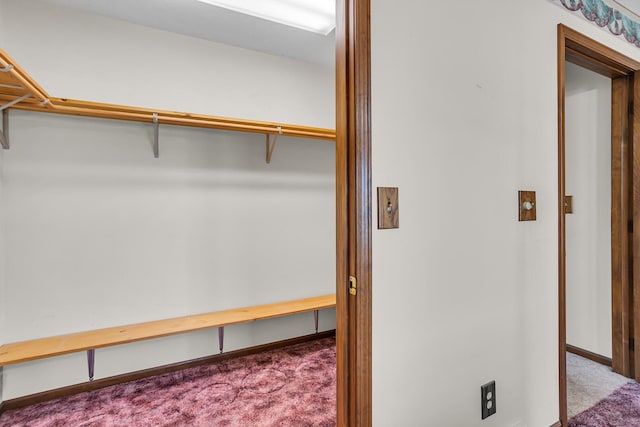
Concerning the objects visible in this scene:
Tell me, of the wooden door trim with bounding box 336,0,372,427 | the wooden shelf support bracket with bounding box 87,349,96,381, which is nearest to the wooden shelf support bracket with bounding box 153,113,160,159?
the wooden shelf support bracket with bounding box 87,349,96,381

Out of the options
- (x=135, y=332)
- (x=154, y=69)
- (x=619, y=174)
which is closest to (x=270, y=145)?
(x=154, y=69)

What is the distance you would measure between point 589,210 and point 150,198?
134 inches

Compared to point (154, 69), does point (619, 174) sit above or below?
below

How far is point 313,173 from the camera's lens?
296 cm

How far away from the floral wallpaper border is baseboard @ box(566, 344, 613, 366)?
7.38 ft

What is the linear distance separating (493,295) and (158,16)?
2629 mm

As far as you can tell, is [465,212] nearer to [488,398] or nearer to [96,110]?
[488,398]

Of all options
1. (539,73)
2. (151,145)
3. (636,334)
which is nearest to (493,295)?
(539,73)

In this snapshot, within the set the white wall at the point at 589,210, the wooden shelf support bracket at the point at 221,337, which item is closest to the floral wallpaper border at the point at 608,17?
the white wall at the point at 589,210

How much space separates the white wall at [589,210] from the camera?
236 centimetres

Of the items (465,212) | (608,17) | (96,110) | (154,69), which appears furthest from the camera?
(154,69)

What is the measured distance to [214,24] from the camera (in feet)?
7.23

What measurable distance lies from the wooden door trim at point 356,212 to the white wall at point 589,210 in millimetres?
2296

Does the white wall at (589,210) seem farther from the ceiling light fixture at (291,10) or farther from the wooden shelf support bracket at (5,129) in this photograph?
the wooden shelf support bracket at (5,129)
